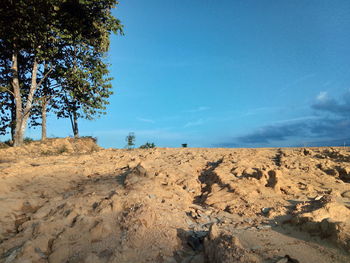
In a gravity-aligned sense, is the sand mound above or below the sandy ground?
above

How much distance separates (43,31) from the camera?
1218 centimetres

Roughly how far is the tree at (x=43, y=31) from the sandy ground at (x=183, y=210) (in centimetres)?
785

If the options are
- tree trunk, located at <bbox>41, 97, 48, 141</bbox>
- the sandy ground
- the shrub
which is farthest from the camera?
tree trunk, located at <bbox>41, 97, 48, 141</bbox>

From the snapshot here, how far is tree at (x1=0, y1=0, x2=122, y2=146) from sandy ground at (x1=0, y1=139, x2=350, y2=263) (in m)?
7.85

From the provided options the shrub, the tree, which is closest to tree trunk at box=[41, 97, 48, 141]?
the tree

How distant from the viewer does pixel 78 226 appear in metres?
3.50

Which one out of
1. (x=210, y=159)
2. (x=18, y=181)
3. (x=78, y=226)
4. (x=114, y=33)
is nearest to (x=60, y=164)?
(x=18, y=181)

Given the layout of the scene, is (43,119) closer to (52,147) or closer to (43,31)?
(52,147)

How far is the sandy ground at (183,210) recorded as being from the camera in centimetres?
278

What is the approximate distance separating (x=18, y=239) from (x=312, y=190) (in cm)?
504

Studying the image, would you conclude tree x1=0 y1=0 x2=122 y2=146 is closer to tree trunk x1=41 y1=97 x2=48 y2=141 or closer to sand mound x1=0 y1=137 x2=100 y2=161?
tree trunk x1=41 y1=97 x2=48 y2=141

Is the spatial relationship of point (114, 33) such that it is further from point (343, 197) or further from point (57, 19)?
point (343, 197)

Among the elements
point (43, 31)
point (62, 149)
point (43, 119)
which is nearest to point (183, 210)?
point (62, 149)

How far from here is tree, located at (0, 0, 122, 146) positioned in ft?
38.4
